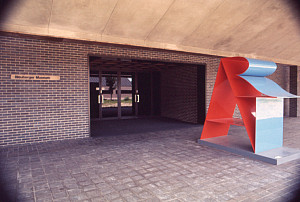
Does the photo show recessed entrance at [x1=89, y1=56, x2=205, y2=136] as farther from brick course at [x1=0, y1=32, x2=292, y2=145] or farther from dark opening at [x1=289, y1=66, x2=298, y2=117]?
dark opening at [x1=289, y1=66, x2=298, y2=117]

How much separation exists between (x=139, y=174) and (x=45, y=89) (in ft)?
13.8

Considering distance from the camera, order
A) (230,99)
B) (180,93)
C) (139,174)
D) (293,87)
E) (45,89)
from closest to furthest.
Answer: (139,174) < (230,99) < (45,89) < (180,93) < (293,87)

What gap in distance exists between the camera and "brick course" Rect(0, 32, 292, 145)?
233 inches

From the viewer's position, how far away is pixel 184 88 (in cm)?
1076

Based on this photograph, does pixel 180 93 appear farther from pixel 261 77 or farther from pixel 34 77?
pixel 34 77

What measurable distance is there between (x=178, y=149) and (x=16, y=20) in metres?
5.19

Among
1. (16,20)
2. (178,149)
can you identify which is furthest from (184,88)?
(16,20)

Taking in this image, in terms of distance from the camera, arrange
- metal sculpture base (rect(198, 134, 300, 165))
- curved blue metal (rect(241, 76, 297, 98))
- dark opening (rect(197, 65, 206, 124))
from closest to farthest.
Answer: metal sculpture base (rect(198, 134, 300, 165)), curved blue metal (rect(241, 76, 297, 98)), dark opening (rect(197, 65, 206, 124))

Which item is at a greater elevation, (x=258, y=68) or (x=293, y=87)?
(x=258, y=68)

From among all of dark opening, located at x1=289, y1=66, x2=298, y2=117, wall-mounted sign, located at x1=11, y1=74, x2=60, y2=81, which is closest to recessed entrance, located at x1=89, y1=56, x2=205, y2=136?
wall-mounted sign, located at x1=11, y1=74, x2=60, y2=81

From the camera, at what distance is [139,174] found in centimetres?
384

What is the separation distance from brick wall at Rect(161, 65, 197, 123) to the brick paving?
15.5 ft

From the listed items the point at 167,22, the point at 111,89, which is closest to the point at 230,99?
the point at 167,22

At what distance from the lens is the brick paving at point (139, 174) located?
121 inches
